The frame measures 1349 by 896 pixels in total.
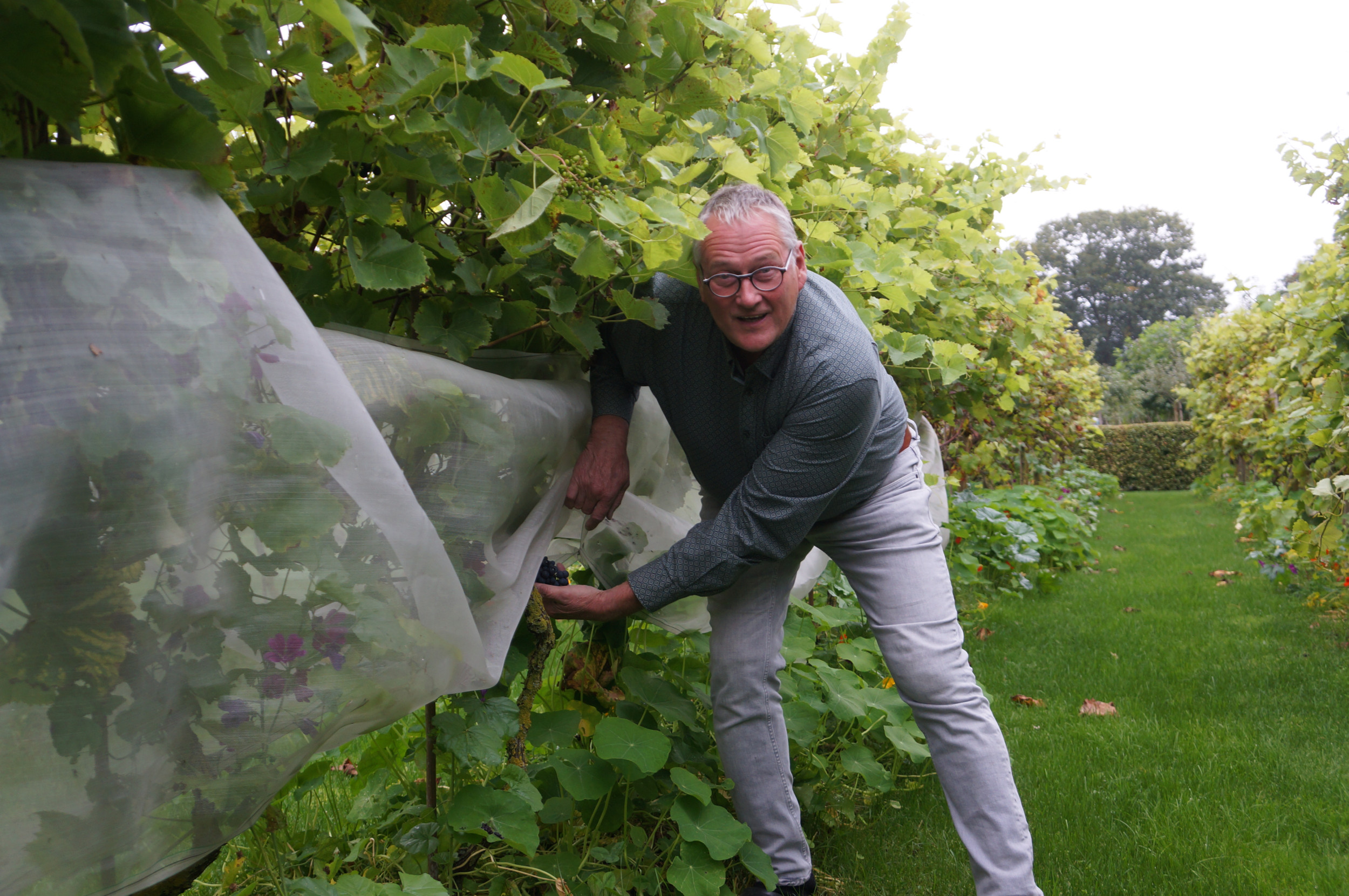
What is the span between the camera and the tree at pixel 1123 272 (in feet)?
191

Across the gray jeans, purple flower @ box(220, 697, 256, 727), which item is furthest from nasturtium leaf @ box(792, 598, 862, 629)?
purple flower @ box(220, 697, 256, 727)

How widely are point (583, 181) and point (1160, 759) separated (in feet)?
9.90

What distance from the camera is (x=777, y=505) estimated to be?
1.85m

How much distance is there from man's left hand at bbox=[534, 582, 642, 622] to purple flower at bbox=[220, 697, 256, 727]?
80 cm

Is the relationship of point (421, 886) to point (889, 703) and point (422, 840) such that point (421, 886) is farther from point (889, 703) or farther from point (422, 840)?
point (889, 703)

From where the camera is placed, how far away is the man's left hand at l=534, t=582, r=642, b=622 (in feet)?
5.97

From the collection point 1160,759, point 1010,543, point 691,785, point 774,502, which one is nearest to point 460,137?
point 774,502

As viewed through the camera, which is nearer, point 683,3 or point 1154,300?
point 683,3

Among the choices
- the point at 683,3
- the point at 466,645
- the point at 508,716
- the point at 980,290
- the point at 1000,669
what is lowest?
the point at 1000,669

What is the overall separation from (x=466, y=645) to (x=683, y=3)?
1132 millimetres

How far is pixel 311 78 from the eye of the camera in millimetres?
1064

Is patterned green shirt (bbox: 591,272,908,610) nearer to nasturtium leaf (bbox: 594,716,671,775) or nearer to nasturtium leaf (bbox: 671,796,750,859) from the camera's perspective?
nasturtium leaf (bbox: 594,716,671,775)

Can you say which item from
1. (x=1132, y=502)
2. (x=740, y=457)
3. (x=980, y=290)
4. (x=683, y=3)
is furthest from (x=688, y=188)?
(x=1132, y=502)

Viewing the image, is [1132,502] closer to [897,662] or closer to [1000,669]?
[1000,669]
